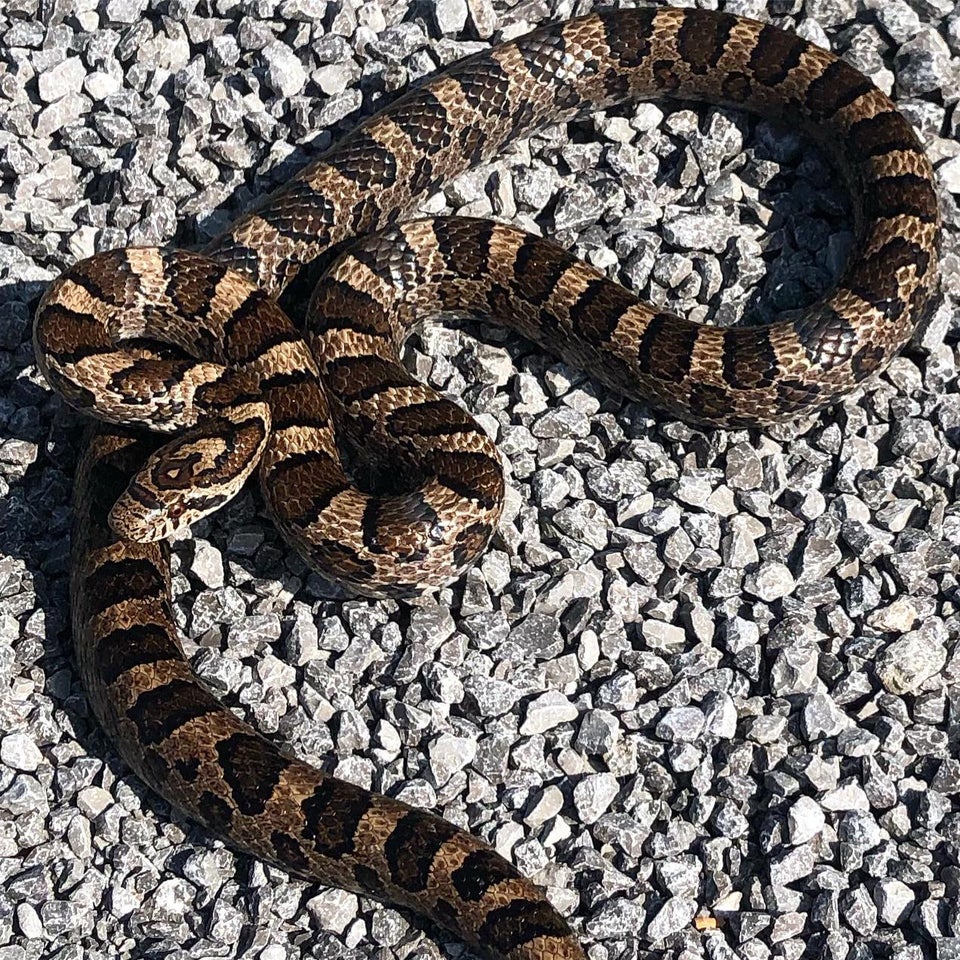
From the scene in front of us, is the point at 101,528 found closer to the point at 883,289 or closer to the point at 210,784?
the point at 210,784

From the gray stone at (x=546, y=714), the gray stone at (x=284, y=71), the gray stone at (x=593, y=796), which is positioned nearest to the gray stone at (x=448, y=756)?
the gray stone at (x=546, y=714)

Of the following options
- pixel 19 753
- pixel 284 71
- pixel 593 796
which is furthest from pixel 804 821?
pixel 284 71

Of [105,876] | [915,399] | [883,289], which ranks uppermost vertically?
[883,289]

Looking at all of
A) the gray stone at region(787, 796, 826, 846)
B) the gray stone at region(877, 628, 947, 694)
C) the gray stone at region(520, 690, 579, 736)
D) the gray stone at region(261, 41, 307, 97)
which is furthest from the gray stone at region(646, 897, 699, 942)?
the gray stone at region(261, 41, 307, 97)

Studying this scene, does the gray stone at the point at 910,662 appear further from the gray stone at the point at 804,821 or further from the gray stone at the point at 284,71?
the gray stone at the point at 284,71

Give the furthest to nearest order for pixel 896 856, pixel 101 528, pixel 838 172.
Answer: pixel 838 172, pixel 101 528, pixel 896 856

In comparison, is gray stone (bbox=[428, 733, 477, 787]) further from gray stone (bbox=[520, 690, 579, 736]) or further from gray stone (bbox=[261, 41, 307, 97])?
gray stone (bbox=[261, 41, 307, 97])

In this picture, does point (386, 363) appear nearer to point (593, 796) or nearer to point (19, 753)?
point (593, 796)

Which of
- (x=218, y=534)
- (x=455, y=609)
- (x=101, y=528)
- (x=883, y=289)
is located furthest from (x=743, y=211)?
(x=101, y=528)
